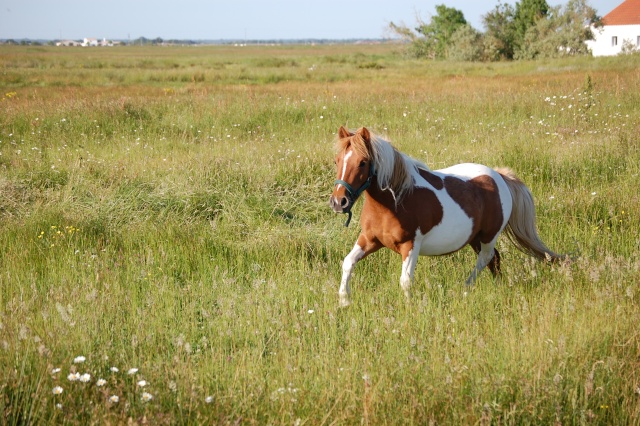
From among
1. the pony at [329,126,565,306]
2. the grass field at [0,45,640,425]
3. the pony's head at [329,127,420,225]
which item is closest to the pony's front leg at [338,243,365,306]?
the pony at [329,126,565,306]

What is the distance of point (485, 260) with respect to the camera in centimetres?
574

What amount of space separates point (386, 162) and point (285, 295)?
1402 mm

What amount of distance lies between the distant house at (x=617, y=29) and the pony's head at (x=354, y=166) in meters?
58.9

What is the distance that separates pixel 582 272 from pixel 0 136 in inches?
459

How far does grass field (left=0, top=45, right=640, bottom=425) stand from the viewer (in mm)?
3461

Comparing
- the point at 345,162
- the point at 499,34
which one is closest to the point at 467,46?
the point at 499,34

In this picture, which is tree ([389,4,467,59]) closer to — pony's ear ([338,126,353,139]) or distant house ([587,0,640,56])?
distant house ([587,0,640,56])

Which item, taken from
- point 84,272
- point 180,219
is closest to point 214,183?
point 180,219

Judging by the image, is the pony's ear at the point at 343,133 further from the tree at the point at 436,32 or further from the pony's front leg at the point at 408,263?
the tree at the point at 436,32

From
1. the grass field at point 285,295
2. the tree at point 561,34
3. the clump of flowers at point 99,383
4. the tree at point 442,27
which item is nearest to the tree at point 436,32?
the tree at point 442,27

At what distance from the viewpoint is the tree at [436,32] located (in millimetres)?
60656

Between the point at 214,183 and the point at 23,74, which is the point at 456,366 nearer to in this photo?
the point at 214,183

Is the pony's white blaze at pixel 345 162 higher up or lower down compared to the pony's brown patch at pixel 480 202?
higher up

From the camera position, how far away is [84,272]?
575cm
